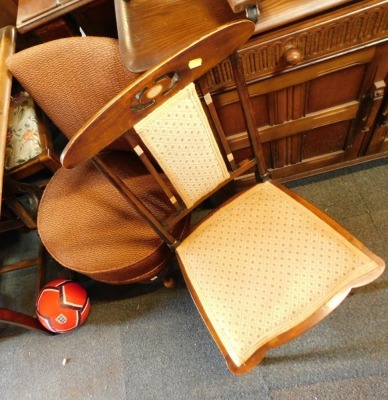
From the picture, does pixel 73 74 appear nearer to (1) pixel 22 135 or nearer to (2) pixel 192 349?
(1) pixel 22 135

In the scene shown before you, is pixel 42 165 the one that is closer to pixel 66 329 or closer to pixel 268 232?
pixel 66 329

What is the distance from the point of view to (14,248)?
5.36ft

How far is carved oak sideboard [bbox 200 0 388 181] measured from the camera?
0.78m

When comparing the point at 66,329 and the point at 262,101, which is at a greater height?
the point at 262,101

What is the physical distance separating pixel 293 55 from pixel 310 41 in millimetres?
57

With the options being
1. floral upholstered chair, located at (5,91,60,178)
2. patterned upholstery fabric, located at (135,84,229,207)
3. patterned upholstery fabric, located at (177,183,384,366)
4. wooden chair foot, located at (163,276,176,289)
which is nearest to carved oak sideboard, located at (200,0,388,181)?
patterned upholstery fabric, located at (135,84,229,207)

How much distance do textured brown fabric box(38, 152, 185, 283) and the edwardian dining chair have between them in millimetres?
Result: 98

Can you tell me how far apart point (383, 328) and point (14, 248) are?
5.45 ft

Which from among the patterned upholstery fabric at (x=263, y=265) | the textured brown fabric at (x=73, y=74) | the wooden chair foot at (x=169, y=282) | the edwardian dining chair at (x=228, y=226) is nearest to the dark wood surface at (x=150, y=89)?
the edwardian dining chair at (x=228, y=226)

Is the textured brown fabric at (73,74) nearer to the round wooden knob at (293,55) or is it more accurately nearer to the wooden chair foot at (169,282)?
the round wooden knob at (293,55)

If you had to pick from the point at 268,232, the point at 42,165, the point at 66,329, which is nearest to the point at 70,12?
the point at 42,165

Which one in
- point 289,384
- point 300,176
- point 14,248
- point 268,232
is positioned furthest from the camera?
point 14,248

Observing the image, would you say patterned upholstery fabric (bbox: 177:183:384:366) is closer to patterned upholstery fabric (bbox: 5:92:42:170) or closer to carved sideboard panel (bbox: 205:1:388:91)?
carved sideboard panel (bbox: 205:1:388:91)

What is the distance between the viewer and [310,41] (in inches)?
31.4
